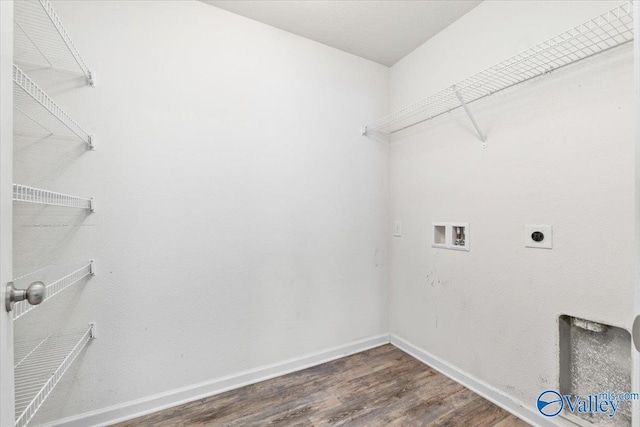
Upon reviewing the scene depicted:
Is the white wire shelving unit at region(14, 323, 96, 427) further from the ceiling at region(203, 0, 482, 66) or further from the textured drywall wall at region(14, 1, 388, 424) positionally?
the ceiling at region(203, 0, 482, 66)

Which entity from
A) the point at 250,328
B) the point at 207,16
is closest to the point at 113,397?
the point at 250,328

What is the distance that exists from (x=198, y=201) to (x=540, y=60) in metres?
1.99

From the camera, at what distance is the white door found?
584mm

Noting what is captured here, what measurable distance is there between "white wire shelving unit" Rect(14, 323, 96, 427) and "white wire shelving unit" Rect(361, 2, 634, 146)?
7.53 feet

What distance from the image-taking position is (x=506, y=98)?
1541 millimetres

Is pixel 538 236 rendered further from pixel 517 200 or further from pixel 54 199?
pixel 54 199

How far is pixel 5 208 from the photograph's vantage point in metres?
0.61

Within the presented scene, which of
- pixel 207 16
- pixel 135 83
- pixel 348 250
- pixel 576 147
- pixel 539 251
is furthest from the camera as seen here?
pixel 348 250

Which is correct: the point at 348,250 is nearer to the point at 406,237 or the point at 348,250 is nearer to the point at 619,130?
the point at 406,237

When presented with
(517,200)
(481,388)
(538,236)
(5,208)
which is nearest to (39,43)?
(5,208)

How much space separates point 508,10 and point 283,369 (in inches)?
104

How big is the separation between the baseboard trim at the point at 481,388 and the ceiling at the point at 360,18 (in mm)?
2343

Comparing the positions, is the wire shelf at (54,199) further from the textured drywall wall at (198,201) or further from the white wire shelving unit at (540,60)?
the white wire shelving unit at (540,60)

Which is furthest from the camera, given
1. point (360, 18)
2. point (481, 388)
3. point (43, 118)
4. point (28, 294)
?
point (360, 18)
